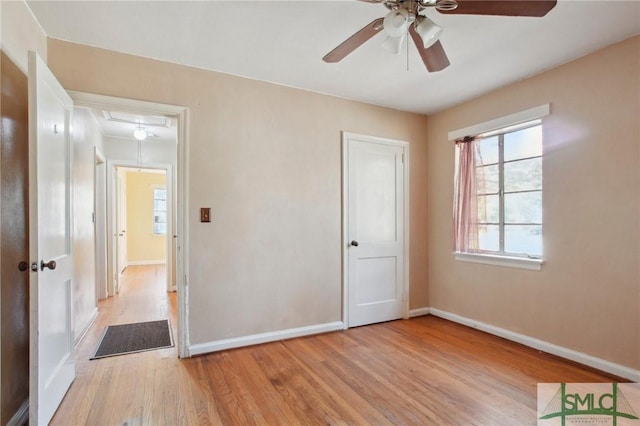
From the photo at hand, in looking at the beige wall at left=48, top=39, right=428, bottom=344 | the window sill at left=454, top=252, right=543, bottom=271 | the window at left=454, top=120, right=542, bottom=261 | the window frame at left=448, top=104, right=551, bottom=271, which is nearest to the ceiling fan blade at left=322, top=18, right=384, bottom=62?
the beige wall at left=48, top=39, right=428, bottom=344

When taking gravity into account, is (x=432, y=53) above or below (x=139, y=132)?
below

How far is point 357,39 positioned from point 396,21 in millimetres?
313

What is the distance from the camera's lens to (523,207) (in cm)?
316

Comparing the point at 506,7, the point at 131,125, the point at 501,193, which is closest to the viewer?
the point at 506,7

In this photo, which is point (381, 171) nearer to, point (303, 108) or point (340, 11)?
point (303, 108)

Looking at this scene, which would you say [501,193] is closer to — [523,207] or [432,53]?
[523,207]

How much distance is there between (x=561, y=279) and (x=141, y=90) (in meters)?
3.91

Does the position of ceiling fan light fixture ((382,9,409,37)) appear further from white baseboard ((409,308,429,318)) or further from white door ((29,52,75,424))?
white baseboard ((409,308,429,318))

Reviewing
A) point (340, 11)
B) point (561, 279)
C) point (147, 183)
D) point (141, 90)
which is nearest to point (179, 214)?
point (141, 90)

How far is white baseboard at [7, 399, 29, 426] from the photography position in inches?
71.5

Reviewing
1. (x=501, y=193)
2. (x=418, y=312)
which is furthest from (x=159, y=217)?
(x=501, y=193)

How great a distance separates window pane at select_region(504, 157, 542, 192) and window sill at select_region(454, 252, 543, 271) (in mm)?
687

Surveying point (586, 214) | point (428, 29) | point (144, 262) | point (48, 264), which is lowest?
point (144, 262)

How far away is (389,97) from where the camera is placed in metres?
3.57
